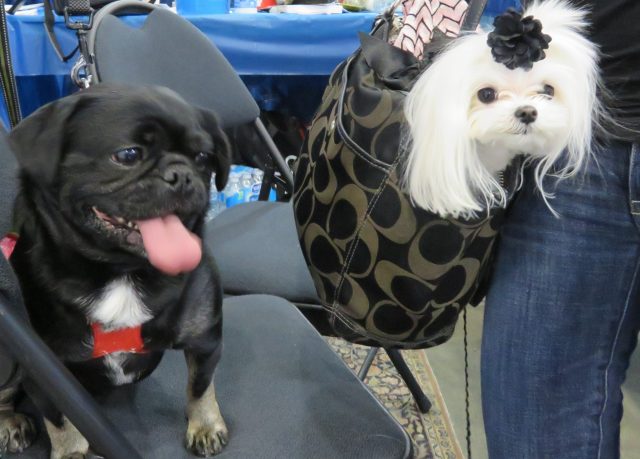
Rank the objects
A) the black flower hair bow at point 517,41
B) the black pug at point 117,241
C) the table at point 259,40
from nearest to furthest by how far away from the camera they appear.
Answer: the black flower hair bow at point 517,41 → the black pug at point 117,241 → the table at point 259,40

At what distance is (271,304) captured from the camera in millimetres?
950

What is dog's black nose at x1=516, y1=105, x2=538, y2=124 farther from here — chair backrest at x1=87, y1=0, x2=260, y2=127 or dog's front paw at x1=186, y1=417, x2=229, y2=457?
chair backrest at x1=87, y1=0, x2=260, y2=127

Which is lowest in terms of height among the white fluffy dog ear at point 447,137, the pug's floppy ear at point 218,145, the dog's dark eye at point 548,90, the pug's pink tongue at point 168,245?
the pug's pink tongue at point 168,245

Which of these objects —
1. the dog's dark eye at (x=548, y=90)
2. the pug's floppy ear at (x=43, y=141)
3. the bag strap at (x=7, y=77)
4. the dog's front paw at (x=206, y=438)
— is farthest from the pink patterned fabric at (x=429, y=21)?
the bag strap at (x=7, y=77)

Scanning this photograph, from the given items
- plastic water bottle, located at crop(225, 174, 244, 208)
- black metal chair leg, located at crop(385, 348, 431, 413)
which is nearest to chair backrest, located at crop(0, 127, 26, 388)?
black metal chair leg, located at crop(385, 348, 431, 413)

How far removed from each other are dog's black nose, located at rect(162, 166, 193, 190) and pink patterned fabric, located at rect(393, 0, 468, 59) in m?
0.28

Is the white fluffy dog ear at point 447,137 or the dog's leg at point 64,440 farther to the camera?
the dog's leg at point 64,440

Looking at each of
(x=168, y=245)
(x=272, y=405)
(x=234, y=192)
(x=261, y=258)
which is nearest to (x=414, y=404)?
(x=261, y=258)

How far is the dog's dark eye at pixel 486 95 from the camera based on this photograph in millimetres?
535

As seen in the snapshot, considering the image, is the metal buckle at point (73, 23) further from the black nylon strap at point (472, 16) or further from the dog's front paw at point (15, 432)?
the black nylon strap at point (472, 16)

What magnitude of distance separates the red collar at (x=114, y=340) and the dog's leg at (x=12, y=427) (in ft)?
0.48

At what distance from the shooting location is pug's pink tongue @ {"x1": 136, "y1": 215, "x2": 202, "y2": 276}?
588 mm

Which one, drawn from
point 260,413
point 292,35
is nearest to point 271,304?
point 260,413

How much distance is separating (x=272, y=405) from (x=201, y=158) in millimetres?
346
